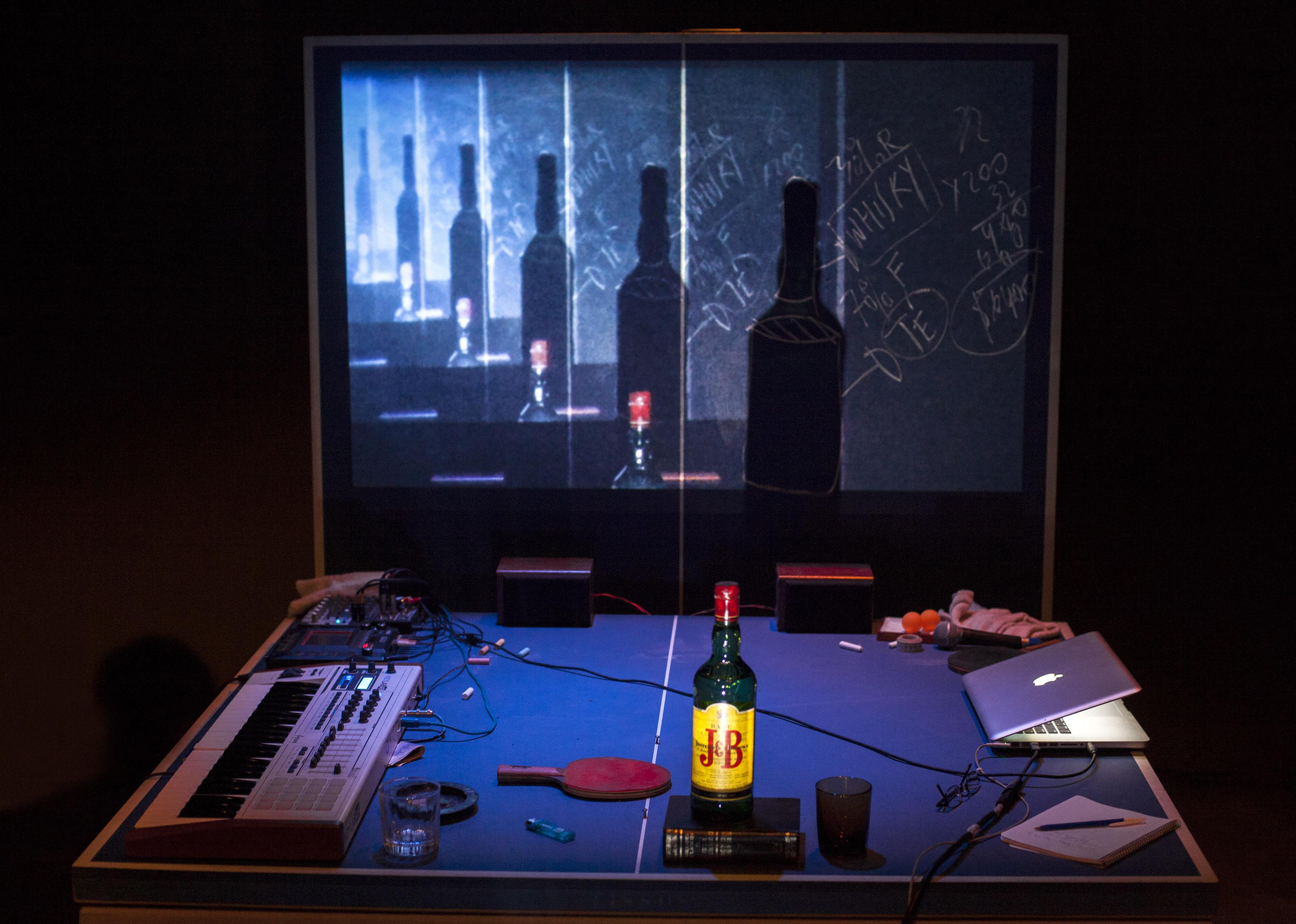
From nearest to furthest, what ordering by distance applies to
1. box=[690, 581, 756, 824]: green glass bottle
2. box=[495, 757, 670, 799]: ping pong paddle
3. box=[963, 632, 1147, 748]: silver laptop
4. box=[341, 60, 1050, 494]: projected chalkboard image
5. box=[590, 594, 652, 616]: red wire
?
box=[690, 581, 756, 824]: green glass bottle → box=[495, 757, 670, 799]: ping pong paddle → box=[963, 632, 1147, 748]: silver laptop → box=[341, 60, 1050, 494]: projected chalkboard image → box=[590, 594, 652, 616]: red wire

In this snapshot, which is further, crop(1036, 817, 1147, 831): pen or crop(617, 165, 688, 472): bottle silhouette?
crop(617, 165, 688, 472): bottle silhouette

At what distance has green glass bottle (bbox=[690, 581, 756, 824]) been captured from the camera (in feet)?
5.26

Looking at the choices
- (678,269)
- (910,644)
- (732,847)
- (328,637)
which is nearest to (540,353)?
(678,269)

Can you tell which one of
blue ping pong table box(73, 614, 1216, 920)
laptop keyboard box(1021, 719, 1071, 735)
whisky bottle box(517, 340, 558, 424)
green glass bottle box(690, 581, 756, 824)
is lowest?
blue ping pong table box(73, 614, 1216, 920)

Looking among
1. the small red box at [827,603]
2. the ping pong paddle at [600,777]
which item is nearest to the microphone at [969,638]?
the small red box at [827,603]

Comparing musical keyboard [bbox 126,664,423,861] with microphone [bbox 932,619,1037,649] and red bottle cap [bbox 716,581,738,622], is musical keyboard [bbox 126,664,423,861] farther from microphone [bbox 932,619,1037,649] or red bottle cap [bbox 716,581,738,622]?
microphone [bbox 932,619,1037,649]

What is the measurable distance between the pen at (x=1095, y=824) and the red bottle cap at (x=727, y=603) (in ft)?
1.81

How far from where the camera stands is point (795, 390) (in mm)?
2922

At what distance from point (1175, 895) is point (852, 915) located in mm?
431

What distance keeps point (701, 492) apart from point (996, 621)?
2.63 feet

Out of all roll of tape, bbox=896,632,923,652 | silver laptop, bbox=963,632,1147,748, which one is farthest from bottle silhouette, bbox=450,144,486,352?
silver laptop, bbox=963,632,1147,748

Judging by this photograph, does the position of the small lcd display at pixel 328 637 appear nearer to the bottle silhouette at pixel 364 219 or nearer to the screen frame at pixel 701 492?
the screen frame at pixel 701 492

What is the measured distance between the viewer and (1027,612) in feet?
9.67

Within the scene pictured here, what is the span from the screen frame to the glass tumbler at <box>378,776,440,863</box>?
142 cm
